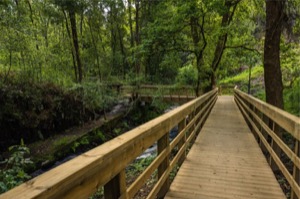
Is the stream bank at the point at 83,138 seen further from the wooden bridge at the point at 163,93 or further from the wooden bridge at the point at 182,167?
the wooden bridge at the point at 182,167

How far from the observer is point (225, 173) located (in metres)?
4.28

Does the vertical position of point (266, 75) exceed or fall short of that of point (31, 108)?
it exceeds it

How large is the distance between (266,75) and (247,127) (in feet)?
5.97

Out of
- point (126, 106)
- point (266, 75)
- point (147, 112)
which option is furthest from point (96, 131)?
point (266, 75)

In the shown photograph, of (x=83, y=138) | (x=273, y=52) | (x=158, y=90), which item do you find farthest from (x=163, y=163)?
(x=158, y=90)

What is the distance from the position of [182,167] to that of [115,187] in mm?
2824

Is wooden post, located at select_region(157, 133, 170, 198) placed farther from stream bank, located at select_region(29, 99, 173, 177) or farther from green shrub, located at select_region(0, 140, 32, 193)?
Answer: stream bank, located at select_region(29, 99, 173, 177)

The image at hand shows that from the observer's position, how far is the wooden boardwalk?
353 centimetres

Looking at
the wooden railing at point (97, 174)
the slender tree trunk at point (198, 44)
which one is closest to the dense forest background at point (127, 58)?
the slender tree trunk at point (198, 44)

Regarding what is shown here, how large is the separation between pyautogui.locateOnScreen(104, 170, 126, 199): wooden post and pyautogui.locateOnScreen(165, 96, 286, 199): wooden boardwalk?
166 cm

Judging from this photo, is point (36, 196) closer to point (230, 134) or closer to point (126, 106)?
point (230, 134)

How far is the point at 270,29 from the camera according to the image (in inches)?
282

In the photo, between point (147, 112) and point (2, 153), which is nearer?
point (2, 153)

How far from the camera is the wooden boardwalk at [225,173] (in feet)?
11.6
